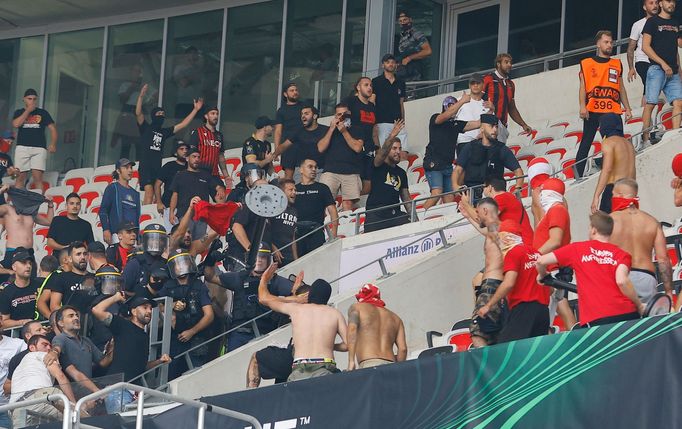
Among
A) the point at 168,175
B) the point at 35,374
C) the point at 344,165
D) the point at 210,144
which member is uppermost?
the point at 210,144

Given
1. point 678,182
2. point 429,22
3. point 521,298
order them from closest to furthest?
1. point 521,298
2. point 678,182
3. point 429,22

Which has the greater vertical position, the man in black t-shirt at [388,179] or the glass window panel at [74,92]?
the glass window panel at [74,92]

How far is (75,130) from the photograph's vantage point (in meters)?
26.6

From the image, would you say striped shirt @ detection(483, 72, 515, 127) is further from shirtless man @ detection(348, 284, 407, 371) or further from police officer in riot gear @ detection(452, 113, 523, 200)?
shirtless man @ detection(348, 284, 407, 371)

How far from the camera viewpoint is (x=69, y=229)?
1745 centimetres

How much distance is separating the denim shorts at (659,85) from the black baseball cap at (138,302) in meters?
5.78

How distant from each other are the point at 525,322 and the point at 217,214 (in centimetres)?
568

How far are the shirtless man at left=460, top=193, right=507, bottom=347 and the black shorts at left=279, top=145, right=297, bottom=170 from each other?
254 inches

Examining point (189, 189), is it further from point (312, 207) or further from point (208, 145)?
point (312, 207)

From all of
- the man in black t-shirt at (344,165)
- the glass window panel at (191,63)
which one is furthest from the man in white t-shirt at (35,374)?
the glass window panel at (191,63)

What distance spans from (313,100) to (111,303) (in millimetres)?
9313

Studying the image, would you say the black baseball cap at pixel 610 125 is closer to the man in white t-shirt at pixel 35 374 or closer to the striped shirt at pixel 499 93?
the striped shirt at pixel 499 93

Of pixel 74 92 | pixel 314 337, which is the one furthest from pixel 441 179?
pixel 74 92

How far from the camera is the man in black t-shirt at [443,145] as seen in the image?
55.9 feet
